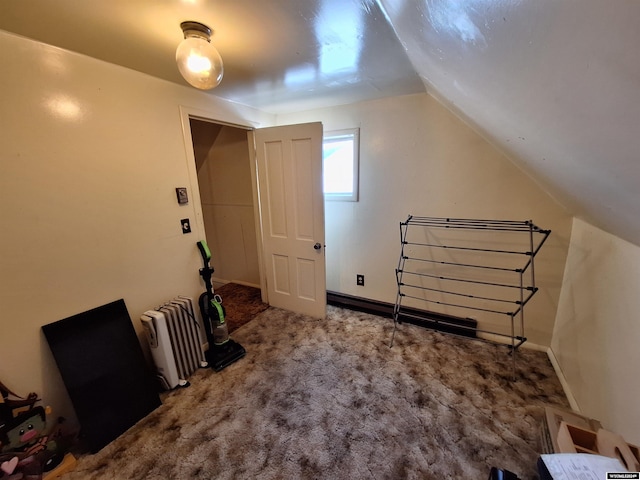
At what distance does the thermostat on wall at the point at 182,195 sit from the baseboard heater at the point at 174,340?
796 mm

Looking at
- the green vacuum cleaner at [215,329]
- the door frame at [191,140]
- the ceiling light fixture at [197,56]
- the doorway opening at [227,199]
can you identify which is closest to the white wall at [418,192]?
the door frame at [191,140]

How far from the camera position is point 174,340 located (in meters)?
1.88

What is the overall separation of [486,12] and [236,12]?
1.05 m

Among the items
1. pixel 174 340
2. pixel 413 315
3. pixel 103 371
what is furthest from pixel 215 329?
pixel 413 315

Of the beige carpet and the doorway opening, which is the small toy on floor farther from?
the doorway opening

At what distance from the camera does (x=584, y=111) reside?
23.4 inches

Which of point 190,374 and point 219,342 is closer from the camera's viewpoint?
point 190,374

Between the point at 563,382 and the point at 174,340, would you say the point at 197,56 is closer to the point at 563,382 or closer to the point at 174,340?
the point at 174,340

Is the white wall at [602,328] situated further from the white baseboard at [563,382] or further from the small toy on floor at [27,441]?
the small toy on floor at [27,441]

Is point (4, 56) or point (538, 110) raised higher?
point (4, 56)

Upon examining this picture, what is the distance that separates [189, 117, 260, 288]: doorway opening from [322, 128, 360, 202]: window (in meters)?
1.03

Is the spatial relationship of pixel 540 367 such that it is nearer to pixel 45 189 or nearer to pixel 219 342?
pixel 219 342

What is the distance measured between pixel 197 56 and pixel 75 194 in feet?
3.61

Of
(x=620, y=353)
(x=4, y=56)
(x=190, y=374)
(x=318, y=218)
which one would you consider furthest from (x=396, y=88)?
(x=190, y=374)
